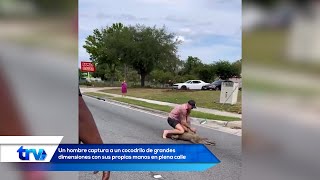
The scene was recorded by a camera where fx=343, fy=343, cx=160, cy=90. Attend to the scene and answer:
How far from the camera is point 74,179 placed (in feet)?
6.54

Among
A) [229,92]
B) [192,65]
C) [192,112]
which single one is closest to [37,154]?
[192,112]

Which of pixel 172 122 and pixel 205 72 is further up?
pixel 205 72

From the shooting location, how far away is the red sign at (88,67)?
1993mm

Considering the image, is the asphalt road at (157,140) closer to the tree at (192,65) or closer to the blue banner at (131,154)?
the blue banner at (131,154)

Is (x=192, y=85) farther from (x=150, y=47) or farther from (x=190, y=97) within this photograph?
(x=150, y=47)

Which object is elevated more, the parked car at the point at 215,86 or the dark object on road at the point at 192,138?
the parked car at the point at 215,86

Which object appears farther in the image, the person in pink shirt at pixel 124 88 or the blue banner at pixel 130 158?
the person in pink shirt at pixel 124 88

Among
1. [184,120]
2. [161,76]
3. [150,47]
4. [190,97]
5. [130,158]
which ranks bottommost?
[130,158]

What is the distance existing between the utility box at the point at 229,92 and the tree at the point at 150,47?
0.36 meters

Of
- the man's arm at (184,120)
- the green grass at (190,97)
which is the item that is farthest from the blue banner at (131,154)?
the green grass at (190,97)

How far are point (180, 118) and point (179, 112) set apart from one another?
0.04m

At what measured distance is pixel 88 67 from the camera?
2020mm

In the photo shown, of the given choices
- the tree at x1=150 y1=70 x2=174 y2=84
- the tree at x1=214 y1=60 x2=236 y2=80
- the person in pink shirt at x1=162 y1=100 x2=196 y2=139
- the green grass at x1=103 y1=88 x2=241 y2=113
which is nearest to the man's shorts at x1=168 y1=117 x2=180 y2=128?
the person in pink shirt at x1=162 y1=100 x2=196 y2=139

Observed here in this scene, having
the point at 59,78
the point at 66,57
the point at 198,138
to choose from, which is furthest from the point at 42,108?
the point at 198,138
